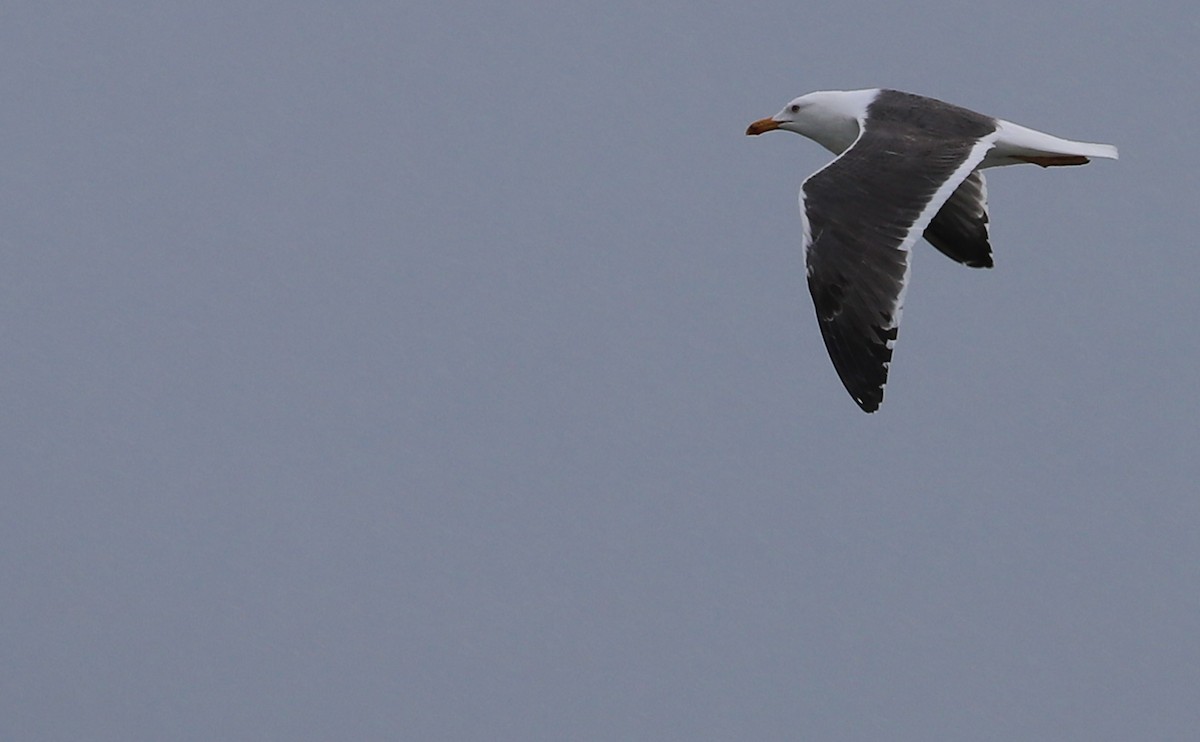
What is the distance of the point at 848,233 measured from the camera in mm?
12750

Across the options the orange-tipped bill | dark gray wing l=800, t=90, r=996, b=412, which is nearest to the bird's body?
dark gray wing l=800, t=90, r=996, b=412

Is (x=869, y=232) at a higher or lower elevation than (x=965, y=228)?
lower

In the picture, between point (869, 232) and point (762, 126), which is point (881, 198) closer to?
point (869, 232)

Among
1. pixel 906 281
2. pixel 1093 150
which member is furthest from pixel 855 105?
pixel 906 281

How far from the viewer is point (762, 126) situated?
15.8 m

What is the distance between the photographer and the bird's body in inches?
494

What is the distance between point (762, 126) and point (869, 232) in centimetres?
317

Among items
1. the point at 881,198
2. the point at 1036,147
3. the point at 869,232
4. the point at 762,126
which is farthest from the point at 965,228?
the point at 869,232

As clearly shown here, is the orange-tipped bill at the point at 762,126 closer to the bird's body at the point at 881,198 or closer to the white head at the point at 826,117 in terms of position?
the white head at the point at 826,117

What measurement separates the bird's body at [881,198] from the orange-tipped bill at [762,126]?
2.12 feet

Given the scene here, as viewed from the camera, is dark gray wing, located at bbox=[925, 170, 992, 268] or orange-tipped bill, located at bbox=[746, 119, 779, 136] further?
orange-tipped bill, located at bbox=[746, 119, 779, 136]

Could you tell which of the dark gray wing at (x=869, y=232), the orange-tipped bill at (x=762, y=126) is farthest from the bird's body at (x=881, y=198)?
the orange-tipped bill at (x=762, y=126)

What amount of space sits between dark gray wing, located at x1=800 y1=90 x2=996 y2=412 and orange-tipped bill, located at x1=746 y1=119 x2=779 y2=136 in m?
1.98

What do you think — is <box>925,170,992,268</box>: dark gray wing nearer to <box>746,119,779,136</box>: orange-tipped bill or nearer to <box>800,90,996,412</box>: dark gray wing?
<box>746,119,779,136</box>: orange-tipped bill
